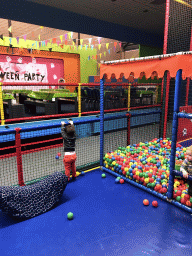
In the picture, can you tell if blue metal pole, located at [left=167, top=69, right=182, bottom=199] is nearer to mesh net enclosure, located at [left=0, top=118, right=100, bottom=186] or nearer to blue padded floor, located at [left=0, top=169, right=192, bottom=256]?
blue padded floor, located at [left=0, top=169, right=192, bottom=256]

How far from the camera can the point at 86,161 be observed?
179 inches

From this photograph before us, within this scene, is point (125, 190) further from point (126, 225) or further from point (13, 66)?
point (13, 66)

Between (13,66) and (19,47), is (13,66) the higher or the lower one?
the lower one

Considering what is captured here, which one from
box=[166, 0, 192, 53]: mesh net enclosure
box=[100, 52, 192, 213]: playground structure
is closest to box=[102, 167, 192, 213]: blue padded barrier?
box=[100, 52, 192, 213]: playground structure

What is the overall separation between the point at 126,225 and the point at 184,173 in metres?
1.00

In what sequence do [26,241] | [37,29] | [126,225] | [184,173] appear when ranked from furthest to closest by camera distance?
1. [37,29]
2. [184,173]
3. [126,225]
4. [26,241]

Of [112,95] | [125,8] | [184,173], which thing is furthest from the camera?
[112,95]

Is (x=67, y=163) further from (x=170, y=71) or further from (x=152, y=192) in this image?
(x=170, y=71)

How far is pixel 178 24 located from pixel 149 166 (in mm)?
4048

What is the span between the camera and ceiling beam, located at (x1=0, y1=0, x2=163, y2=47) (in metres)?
6.47

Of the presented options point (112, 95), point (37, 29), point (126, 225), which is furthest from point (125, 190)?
point (37, 29)

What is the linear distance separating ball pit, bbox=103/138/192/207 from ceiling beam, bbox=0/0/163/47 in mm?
5444

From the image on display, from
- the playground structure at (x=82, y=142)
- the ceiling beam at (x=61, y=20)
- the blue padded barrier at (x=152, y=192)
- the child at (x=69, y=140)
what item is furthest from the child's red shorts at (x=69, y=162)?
the ceiling beam at (x=61, y=20)

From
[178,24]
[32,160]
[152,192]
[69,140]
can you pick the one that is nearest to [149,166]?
[152,192]
